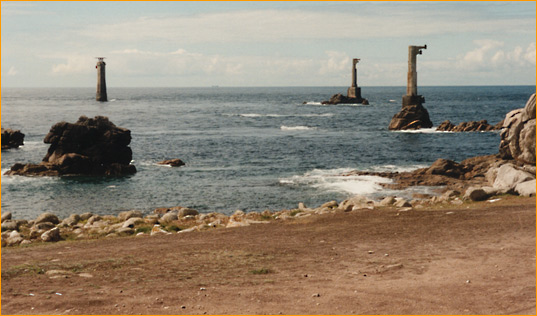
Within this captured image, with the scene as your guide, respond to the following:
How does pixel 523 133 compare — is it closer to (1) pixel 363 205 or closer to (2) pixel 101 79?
(1) pixel 363 205

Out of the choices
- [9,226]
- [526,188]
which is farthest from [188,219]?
[526,188]

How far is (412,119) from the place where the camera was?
76.9 meters

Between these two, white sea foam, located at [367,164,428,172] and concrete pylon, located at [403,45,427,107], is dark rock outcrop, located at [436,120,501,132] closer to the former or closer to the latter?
concrete pylon, located at [403,45,427,107]

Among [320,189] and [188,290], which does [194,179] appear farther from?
[188,290]

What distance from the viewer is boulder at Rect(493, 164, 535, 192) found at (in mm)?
25828

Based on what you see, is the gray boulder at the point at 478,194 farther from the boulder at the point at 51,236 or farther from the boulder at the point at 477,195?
the boulder at the point at 51,236

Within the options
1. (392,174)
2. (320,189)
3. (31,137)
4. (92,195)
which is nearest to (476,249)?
(320,189)

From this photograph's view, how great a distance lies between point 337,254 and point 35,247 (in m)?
10.2

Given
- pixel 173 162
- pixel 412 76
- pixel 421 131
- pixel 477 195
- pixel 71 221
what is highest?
pixel 412 76

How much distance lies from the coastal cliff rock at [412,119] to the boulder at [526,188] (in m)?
51.2

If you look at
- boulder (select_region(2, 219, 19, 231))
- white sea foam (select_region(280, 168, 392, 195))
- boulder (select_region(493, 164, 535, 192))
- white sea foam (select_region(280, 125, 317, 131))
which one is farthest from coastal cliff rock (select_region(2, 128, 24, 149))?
boulder (select_region(493, 164, 535, 192))

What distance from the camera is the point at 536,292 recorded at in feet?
40.1

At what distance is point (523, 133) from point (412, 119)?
4418 cm

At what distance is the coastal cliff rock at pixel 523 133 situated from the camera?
107ft
